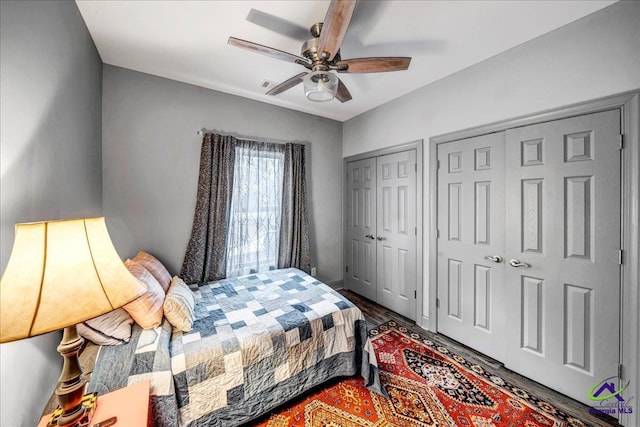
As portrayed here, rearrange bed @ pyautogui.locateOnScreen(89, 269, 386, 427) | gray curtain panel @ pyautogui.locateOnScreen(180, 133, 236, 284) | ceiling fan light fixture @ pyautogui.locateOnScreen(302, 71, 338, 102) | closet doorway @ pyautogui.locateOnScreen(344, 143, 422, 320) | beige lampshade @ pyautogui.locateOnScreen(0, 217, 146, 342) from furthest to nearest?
closet doorway @ pyautogui.locateOnScreen(344, 143, 422, 320)
gray curtain panel @ pyautogui.locateOnScreen(180, 133, 236, 284)
ceiling fan light fixture @ pyautogui.locateOnScreen(302, 71, 338, 102)
bed @ pyautogui.locateOnScreen(89, 269, 386, 427)
beige lampshade @ pyautogui.locateOnScreen(0, 217, 146, 342)

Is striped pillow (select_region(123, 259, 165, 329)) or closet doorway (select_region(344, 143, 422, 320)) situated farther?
closet doorway (select_region(344, 143, 422, 320))

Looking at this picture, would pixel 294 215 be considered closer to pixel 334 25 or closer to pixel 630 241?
pixel 334 25

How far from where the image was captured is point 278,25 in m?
1.72

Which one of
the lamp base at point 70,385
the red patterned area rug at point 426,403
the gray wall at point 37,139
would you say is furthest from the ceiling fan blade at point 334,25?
the red patterned area rug at point 426,403

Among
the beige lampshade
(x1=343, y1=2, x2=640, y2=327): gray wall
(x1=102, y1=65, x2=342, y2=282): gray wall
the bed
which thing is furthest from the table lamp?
(x1=343, y1=2, x2=640, y2=327): gray wall

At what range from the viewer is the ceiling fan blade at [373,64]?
64.5 inches

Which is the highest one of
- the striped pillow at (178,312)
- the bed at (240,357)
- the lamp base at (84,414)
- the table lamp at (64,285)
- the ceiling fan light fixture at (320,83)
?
the ceiling fan light fixture at (320,83)

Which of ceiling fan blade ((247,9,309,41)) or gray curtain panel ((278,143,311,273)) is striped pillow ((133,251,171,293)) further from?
ceiling fan blade ((247,9,309,41))

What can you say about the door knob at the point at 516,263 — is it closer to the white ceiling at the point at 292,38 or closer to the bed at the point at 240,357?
the bed at the point at 240,357

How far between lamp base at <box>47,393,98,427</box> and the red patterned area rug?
0.98 m

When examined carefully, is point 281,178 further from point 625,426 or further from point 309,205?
point 625,426

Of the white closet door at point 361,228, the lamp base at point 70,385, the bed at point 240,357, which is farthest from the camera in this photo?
the white closet door at point 361,228

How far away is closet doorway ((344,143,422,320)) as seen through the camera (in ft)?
9.09

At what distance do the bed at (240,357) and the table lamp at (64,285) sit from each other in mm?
429
